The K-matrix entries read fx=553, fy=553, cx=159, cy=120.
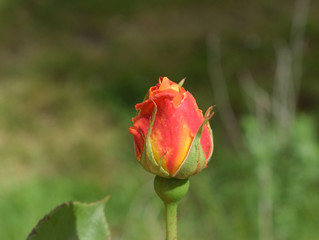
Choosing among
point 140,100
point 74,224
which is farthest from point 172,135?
point 140,100

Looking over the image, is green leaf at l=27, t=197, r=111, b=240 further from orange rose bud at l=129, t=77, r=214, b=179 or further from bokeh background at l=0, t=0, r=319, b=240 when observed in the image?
bokeh background at l=0, t=0, r=319, b=240

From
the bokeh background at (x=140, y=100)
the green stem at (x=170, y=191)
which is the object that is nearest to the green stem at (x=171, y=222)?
the green stem at (x=170, y=191)

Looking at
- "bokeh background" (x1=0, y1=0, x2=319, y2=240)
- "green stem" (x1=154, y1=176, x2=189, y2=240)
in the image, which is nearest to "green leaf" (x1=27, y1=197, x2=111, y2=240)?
"green stem" (x1=154, y1=176, x2=189, y2=240)

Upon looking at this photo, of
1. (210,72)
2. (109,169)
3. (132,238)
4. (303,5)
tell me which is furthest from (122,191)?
(303,5)

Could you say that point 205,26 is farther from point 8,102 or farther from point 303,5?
point 8,102

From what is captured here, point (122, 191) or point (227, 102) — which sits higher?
point (227, 102)

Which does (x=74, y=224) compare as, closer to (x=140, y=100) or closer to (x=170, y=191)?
(x=170, y=191)
